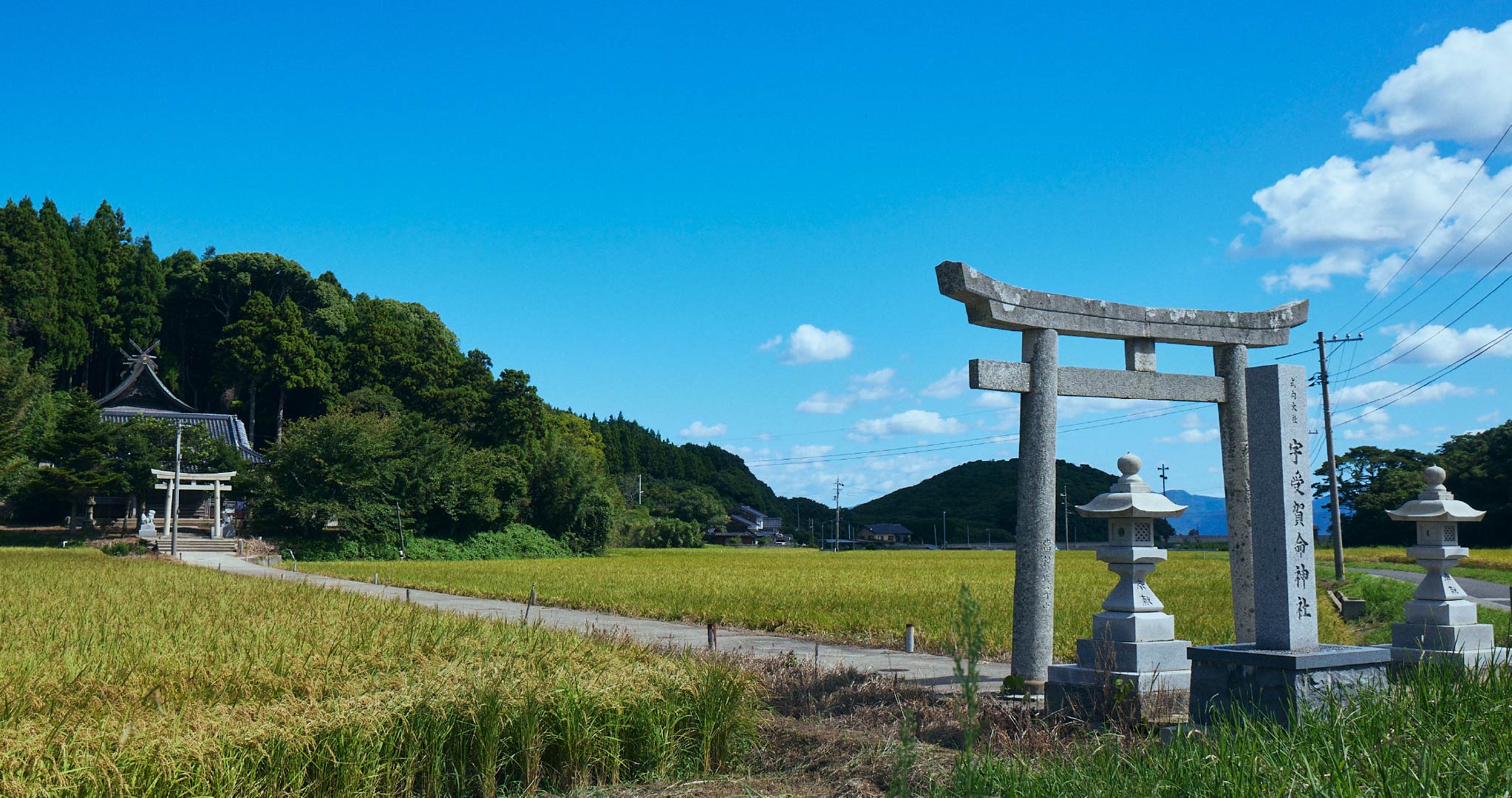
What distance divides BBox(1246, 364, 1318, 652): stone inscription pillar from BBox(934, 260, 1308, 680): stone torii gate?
5.17ft

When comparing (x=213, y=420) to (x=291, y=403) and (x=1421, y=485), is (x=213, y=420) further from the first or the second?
(x=1421, y=485)

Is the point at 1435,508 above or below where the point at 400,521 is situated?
above

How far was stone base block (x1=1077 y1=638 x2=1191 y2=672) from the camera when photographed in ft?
22.7

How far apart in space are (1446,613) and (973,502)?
91349 mm

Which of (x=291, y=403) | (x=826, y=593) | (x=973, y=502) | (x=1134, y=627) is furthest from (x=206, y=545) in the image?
(x=973, y=502)

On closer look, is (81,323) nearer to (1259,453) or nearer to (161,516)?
(161,516)

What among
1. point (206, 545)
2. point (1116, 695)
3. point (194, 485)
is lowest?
point (206, 545)

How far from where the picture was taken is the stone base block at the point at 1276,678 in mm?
5621

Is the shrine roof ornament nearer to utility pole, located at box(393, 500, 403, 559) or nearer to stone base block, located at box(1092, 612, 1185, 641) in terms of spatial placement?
utility pole, located at box(393, 500, 403, 559)

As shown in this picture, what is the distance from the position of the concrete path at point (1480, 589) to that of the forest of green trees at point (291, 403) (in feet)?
113

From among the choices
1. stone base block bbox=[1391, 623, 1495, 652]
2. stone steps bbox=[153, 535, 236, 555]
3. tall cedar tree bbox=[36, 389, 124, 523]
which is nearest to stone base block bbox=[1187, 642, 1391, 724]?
stone base block bbox=[1391, 623, 1495, 652]

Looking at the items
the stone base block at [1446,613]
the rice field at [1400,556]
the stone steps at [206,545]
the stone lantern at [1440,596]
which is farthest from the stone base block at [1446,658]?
the stone steps at [206,545]

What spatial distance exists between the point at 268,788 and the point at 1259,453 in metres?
6.35

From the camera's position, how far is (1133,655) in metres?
6.95
